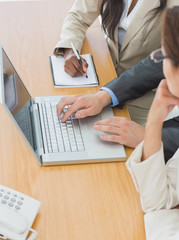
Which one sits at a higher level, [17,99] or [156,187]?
[17,99]

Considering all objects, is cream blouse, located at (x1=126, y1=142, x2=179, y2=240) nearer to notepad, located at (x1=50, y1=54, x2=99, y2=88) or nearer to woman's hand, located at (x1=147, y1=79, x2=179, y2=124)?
woman's hand, located at (x1=147, y1=79, x2=179, y2=124)

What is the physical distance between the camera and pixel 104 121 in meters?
1.31

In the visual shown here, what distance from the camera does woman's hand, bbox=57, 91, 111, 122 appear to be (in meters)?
1.32

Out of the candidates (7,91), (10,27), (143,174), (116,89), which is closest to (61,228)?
(143,174)

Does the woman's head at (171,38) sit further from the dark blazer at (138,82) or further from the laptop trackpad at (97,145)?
the dark blazer at (138,82)

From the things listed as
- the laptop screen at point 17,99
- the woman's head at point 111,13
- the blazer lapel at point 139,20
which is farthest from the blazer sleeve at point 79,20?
the laptop screen at point 17,99

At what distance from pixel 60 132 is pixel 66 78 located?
331 millimetres

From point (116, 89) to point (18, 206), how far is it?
0.63 metres

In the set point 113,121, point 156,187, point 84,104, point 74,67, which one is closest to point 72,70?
point 74,67

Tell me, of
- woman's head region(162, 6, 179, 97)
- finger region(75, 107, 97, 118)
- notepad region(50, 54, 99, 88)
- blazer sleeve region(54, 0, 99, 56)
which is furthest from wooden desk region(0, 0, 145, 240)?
woman's head region(162, 6, 179, 97)

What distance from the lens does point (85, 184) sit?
3.77 ft

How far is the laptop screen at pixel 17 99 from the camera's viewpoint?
1113mm

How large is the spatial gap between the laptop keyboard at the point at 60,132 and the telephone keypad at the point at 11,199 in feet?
0.72

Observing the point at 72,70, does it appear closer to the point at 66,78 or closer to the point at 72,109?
the point at 66,78
